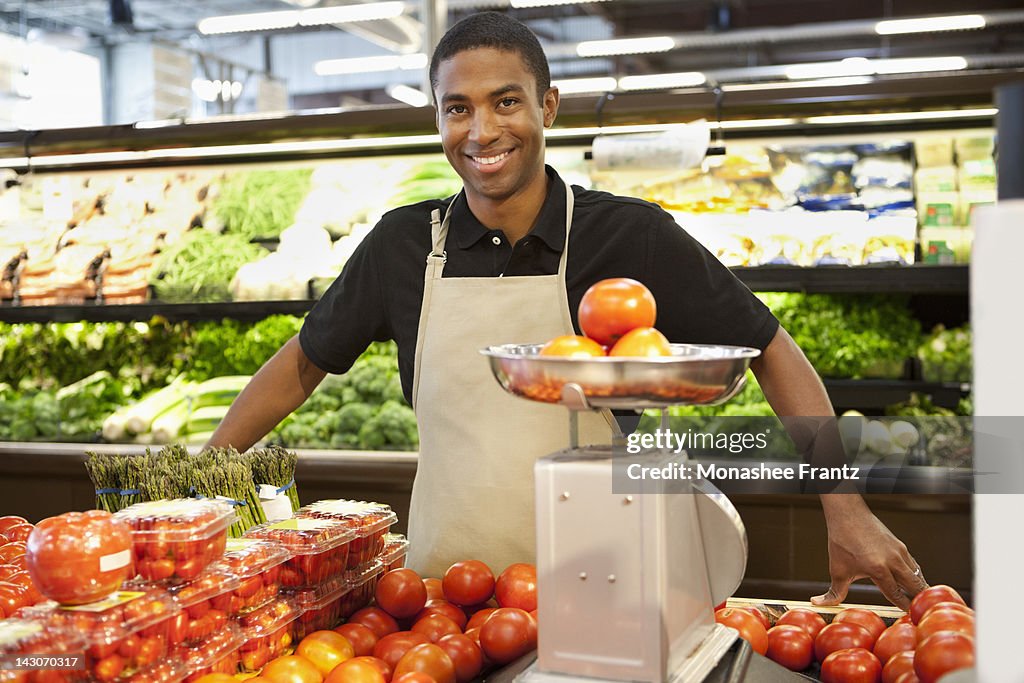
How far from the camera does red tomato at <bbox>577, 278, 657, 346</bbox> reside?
1.39 metres

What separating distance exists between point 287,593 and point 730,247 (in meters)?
2.91

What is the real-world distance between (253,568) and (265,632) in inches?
4.5

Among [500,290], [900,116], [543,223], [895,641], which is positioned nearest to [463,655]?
[895,641]

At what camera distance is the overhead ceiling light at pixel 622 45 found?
35.6 ft

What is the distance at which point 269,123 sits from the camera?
13.0ft

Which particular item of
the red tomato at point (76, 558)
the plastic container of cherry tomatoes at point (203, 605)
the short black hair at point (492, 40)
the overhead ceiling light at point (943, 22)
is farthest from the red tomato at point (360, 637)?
the overhead ceiling light at point (943, 22)

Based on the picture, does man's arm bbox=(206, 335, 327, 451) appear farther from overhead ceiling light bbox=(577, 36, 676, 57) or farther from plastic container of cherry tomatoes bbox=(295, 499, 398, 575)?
overhead ceiling light bbox=(577, 36, 676, 57)

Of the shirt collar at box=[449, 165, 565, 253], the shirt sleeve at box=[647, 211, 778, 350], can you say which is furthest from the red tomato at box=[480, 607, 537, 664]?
the shirt collar at box=[449, 165, 565, 253]

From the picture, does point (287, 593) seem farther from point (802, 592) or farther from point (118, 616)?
point (802, 592)

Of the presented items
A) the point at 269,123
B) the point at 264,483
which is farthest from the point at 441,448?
the point at 269,123

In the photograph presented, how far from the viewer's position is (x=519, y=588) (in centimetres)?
188

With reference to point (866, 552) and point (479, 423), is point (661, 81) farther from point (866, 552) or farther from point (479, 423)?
point (866, 552)

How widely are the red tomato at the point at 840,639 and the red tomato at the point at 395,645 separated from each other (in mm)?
718

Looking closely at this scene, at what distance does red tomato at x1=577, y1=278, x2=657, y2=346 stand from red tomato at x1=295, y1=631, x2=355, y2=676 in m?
0.75
